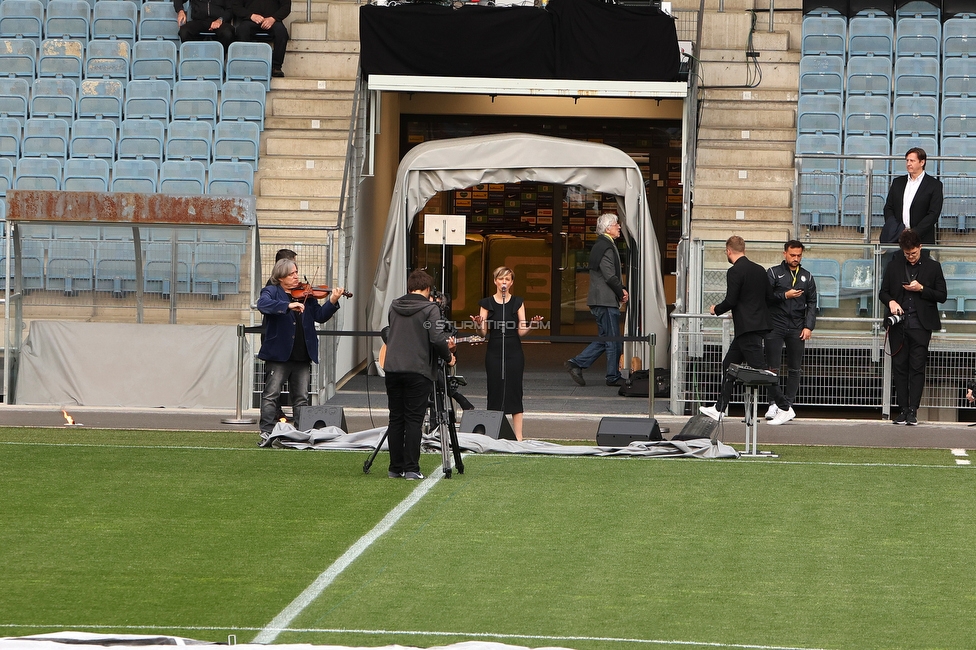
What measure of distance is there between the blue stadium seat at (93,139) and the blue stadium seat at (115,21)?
1.96 m

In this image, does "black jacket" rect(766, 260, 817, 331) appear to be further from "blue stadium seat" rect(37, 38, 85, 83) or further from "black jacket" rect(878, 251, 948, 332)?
"blue stadium seat" rect(37, 38, 85, 83)

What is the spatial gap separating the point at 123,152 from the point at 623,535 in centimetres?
1260

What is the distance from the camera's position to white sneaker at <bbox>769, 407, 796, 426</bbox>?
14.8 meters

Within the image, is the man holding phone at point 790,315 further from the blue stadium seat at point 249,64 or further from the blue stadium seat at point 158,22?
the blue stadium seat at point 158,22

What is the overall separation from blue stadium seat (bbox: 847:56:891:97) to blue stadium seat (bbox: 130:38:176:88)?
33.3 ft

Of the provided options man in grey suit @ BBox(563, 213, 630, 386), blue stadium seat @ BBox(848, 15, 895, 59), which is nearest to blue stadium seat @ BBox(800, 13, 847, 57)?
blue stadium seat @ BBox(848, 15, 895, 59)

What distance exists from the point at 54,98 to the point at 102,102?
80cm

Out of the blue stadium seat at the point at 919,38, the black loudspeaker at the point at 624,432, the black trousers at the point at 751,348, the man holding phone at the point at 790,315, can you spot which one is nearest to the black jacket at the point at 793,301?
the man holding phone at the point at 790,315

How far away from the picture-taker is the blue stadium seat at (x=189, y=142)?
19422mm

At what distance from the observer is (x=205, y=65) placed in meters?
20.6

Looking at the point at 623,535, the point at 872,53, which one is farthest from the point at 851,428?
the point at 872,53

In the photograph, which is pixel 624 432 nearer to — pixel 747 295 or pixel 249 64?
pixel 747 295

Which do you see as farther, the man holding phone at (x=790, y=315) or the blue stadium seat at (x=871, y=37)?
the blue stadium seat at (x=871, y=37)

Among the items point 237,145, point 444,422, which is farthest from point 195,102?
point 444,422
